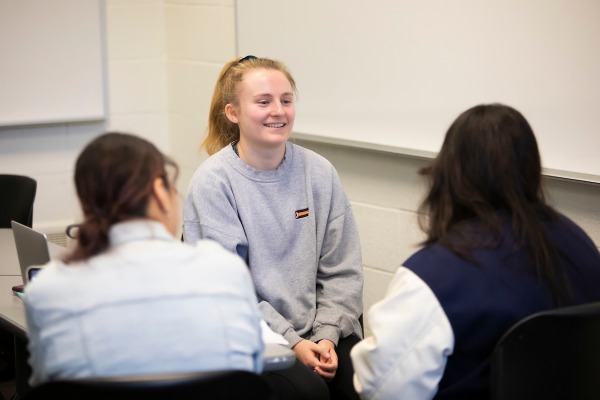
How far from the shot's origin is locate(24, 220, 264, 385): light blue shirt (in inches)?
56.6

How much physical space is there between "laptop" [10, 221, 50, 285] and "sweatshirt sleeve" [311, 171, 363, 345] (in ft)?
2.60

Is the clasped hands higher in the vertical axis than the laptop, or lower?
lower

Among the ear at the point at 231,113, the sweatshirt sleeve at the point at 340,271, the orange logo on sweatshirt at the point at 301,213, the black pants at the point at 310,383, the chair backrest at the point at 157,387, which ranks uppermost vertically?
the ear at the point at 231,113

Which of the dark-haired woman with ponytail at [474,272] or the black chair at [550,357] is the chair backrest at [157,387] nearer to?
the dark-haired woman with ponytail at [474,272]

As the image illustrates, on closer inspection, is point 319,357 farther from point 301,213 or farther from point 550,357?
point 550,357

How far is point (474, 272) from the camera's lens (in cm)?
165

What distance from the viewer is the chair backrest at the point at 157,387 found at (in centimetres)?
133

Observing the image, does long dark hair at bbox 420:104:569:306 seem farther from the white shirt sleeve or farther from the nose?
the nose

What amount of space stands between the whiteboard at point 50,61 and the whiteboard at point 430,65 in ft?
2.75

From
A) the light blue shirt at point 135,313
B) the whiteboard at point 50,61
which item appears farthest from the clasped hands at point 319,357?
the whiteboard at point 50,61

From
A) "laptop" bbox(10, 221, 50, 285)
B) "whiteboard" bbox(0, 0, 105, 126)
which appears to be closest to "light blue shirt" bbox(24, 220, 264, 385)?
"laptop" bbox(10, 221, 50, 285)

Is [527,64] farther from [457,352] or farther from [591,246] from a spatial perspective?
[457,352]

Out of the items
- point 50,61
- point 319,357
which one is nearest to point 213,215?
point 319,357

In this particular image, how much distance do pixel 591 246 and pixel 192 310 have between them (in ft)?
2.88
